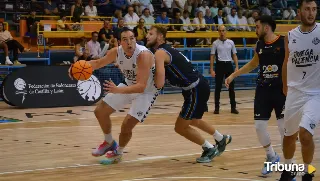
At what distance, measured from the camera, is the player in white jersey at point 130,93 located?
335 inches

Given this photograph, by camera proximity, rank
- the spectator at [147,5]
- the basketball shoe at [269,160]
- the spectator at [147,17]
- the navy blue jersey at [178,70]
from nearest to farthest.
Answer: the basketball shoe at [269,160] < the navy blue jersey at [178,70] < the spectator at [147,17] < the spectator at [147,5]

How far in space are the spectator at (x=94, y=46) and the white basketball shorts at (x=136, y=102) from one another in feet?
35.1

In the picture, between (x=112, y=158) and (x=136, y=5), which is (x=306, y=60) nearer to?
(x=112, y=158)

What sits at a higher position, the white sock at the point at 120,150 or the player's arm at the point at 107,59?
the player's arm at the point at 107,59

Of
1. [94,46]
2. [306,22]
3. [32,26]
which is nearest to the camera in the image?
[306,22]

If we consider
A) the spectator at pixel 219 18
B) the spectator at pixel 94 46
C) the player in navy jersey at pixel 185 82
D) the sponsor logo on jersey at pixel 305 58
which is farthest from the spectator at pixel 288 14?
the sponsor logo on jersey at pixel 305 58

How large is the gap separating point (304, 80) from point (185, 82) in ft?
7.85

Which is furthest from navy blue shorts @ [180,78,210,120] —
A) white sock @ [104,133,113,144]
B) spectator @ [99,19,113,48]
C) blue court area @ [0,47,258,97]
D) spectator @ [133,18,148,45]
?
spectator @ [133,18,148,45]

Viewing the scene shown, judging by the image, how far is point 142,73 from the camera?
27.5 feet

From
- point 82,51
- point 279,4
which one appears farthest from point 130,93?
point 279,4

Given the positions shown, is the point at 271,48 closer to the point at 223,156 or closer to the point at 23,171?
the point at 223,156

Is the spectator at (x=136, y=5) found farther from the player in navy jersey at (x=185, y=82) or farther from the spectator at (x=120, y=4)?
the player in navy jersey at (x=185, y=82)

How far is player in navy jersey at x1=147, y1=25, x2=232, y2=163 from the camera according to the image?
8641 mm

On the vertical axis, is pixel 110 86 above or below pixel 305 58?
below
